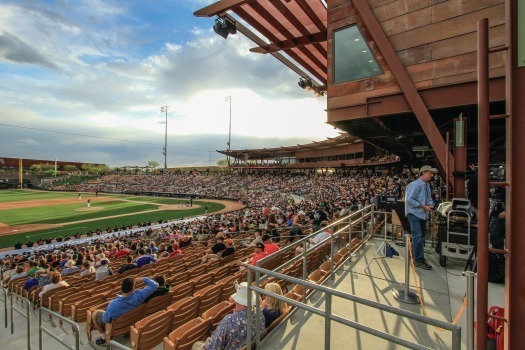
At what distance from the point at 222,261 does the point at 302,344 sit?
5243mm

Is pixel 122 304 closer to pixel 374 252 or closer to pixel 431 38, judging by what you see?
pixel 374 252

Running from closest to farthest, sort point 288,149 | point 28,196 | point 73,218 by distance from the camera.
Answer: point 73,218, point 288,149, point 28,196

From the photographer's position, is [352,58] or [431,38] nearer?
[431,38]

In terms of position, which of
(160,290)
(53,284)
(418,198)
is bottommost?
(53,284)

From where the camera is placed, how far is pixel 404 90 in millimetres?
5977

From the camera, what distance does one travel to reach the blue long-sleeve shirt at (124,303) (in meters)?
4.70

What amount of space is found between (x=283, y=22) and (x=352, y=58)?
3679mm

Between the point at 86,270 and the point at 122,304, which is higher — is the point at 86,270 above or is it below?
below

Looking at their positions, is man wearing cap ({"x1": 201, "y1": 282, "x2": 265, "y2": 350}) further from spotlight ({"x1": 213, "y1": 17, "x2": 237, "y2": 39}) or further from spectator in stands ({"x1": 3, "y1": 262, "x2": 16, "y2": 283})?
spectator in stands ({"x1": 3, "y1": 262, "x2": 16, "y2": 283})

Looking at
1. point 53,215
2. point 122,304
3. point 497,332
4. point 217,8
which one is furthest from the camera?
point 53,215

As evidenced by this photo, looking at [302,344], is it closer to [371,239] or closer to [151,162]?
[371,239]

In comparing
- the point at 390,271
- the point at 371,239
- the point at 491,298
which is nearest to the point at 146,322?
the point at 390,271

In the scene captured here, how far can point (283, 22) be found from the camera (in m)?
9.17

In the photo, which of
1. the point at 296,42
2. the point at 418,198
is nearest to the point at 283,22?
the point at 296,42
